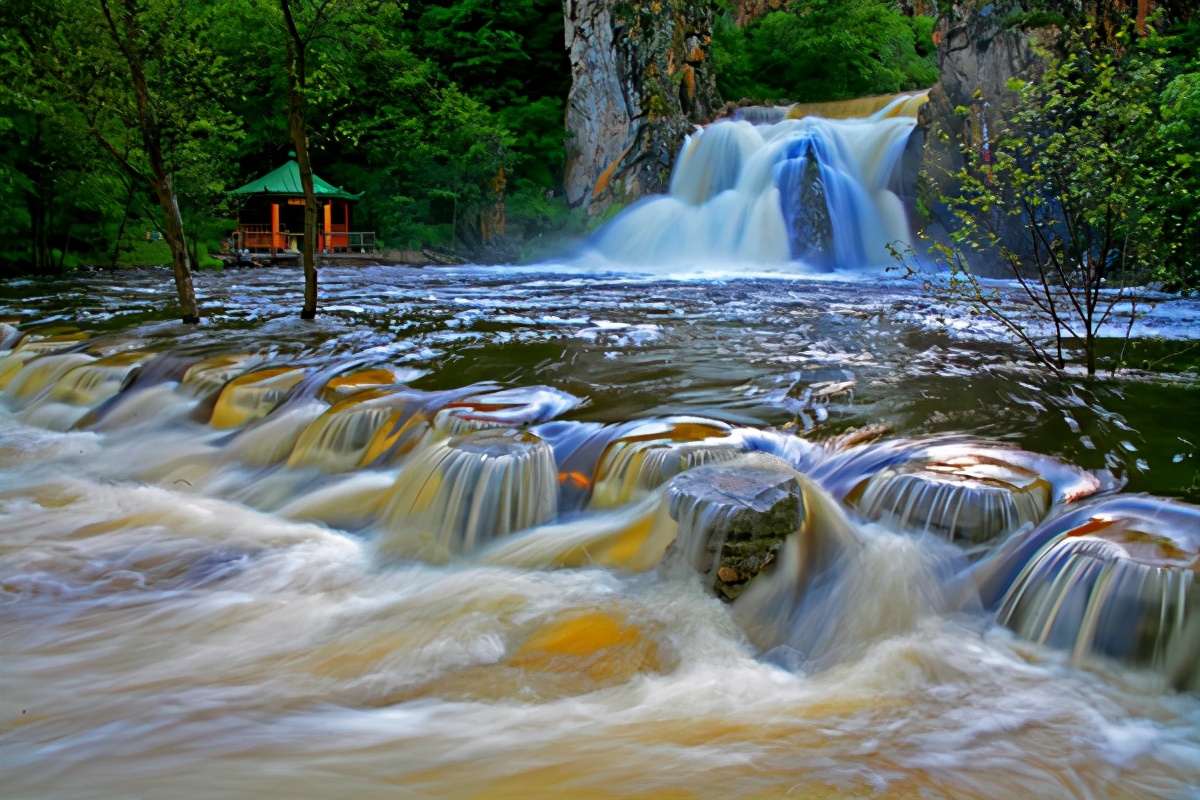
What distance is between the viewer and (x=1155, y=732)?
345 cm

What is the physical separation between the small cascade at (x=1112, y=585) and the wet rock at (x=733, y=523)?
1.09 metres

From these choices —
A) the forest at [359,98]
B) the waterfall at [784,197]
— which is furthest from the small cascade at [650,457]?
the waterfall at [784,197]

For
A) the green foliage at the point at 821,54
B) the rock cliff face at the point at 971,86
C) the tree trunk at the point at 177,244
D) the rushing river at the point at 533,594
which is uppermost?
the green foliage at the point at 821,54

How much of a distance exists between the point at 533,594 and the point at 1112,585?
2.92 m

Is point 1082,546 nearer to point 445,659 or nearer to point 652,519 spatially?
point 652,519

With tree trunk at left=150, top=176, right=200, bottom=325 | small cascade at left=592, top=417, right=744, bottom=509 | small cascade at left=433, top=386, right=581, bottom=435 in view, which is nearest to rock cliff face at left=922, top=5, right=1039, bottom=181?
small cascade at left=433, top=386, right=581, bottom=435

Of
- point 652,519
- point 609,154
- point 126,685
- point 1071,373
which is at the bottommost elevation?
point 126,685

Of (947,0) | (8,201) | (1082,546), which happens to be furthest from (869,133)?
(1082,546)

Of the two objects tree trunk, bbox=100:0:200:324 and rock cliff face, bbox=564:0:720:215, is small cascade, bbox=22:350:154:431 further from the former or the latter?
rock cliff face, bbox=564:0:720:215

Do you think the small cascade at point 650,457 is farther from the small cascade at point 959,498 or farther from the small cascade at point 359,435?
the small cascade at point 359,435

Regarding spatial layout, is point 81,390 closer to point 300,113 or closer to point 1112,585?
point 300,113

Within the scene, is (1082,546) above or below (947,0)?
below

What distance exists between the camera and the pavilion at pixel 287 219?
2955cm

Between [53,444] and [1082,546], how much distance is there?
8.42 metres
